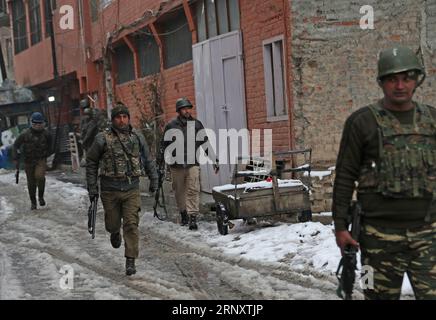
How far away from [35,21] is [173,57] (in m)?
14.6

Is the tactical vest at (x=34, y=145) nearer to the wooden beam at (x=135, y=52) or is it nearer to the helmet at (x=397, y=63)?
the wooden beam at (x=135, y=52)

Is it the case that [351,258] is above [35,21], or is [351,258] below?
below

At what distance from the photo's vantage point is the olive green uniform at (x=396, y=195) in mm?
4652

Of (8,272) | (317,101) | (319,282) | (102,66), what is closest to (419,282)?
(319,282)

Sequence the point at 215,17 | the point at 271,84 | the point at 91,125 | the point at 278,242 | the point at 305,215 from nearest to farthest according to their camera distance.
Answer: the point at 278,242
the point at 305,215
the point at 271,84
the point at 215,17
the point at 91,125

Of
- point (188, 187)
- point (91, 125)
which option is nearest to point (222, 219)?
point (188, 187)

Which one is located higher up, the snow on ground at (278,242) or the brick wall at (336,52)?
the brick wall at (336,52)

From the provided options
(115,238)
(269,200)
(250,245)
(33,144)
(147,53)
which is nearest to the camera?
(115,238)

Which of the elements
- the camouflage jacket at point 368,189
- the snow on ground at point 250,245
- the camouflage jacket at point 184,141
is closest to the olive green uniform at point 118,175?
the snow on ground at point 250,245

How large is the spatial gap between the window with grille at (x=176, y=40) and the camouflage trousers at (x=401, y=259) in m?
12.0

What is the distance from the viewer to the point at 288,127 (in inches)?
466

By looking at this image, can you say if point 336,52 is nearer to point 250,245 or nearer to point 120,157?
point 250,245

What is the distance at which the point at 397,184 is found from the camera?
4652mm

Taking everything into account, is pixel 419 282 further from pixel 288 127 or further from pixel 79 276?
pixel 288 127
